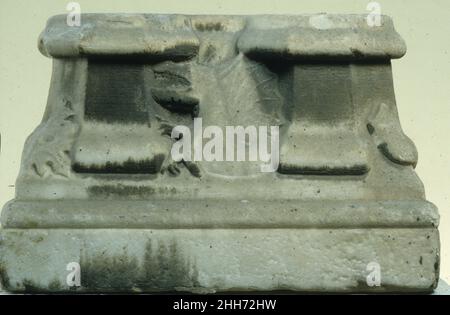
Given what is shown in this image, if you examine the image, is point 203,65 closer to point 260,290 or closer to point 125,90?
point 125,90

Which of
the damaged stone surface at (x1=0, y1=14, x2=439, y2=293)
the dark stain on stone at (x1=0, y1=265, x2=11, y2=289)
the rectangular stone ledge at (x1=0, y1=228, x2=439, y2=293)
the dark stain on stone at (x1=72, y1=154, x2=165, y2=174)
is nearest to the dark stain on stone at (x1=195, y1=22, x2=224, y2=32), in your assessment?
the damaged stone surface at (x1=0, y1=14, x2=439, y2=293)

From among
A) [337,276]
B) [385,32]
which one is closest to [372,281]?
[337,276]

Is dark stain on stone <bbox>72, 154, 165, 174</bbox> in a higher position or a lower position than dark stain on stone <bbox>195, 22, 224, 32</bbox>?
lower

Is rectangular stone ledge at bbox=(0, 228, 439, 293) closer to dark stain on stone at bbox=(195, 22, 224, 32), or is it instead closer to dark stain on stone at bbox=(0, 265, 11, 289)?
dark stain on stone at bbox=(0, 265, 11, 289)

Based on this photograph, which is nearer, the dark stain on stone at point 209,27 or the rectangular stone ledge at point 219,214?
the rectangular stone ledge at point 219,214

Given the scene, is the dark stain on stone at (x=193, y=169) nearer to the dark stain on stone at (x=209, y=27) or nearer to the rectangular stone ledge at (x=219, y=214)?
the rectangular stone ledge at (x=219, y=214)

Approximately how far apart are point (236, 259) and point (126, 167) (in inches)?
10.4

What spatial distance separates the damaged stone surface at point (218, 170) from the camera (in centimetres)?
175

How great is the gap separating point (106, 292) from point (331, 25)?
647 mm

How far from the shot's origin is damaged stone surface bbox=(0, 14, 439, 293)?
175 cm

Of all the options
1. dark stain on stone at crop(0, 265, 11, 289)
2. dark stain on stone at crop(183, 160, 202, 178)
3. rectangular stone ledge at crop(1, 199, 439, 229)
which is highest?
dark stain on stone at crop(183, 160, 202, 178)

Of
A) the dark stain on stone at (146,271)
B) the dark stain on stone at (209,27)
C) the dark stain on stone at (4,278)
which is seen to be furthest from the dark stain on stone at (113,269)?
the dark stain on stone at (209,27)

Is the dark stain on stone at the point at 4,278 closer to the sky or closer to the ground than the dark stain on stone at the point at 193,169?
closer to the ground

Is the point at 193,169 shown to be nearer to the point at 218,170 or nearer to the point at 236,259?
the point at 218,170
